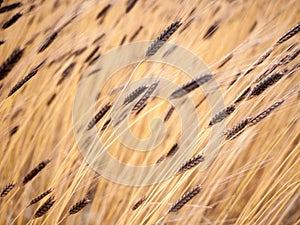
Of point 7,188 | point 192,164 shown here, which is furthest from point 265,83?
point 7,188

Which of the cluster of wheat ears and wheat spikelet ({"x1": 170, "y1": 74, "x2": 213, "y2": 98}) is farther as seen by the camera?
the cluster of wheat ears

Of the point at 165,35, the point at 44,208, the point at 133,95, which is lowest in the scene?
the point at 44,208

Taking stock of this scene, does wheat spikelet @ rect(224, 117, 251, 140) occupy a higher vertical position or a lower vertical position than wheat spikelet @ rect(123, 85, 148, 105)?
lower

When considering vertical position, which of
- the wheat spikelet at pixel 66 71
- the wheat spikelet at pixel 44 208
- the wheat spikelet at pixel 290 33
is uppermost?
the wheat spikelet at pixel 66 71

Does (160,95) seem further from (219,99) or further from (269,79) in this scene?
(269,79)

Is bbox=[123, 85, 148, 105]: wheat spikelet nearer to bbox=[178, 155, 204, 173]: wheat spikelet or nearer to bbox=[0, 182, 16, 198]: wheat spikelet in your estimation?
bbox=[178, 155, 204, 173]: wheat spikelet

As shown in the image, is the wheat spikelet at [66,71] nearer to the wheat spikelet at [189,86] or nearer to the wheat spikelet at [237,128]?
the wheat spikelet at [189,86]

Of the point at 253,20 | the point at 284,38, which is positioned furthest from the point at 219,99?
the point at 253,20

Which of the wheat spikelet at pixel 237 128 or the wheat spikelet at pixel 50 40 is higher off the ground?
the wheat spikelet at pixel 50 40

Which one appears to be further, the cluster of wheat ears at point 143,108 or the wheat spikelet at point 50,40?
the cluster of wheat ears at point 143,108

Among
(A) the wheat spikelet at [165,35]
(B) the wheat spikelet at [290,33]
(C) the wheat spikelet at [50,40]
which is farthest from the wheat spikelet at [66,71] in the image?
(B) the wheat spikelet at [290,33]

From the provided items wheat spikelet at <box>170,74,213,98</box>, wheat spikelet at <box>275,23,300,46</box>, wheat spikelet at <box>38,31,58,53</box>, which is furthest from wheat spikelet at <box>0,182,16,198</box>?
wheat spikelet at <box>275,23,300,46</box>

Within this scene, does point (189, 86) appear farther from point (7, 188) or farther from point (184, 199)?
point (7, 188)

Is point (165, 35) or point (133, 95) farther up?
point (165, 35)
